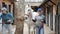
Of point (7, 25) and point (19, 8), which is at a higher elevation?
point (19, 8)

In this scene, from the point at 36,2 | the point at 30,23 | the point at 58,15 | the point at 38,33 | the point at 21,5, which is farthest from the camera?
the point at 36,2

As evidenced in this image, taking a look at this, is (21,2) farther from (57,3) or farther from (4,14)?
(57,3)

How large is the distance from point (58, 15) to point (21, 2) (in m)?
7.88

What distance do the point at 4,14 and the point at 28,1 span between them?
19.0 meters

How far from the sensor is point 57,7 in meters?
14.6

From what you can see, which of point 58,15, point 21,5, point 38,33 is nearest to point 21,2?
point 21,5

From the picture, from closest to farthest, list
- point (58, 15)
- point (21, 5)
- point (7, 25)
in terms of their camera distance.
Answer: point (21, 5) → point (7, 25) → point (58, 15)

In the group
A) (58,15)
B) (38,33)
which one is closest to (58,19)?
(58,15)

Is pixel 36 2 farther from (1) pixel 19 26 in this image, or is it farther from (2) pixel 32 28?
(1) pixel 19 26

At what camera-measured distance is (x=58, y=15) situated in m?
13.9

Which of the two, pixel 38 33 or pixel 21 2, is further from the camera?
pixel 38 33

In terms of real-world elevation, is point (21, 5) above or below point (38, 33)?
above

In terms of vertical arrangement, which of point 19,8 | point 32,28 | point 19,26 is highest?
point 19,8

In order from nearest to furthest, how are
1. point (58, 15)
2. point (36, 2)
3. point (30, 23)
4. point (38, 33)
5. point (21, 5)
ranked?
point (21, 5) → point (38, 33) → point (30, 23) → point (58, 15) → point (36, 2)
